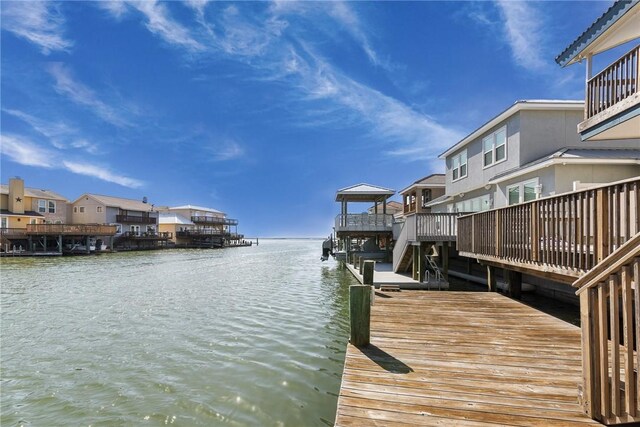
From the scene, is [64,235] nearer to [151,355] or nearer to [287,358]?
[151,355]

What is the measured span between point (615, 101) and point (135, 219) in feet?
204

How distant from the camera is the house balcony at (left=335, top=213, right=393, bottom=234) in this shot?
21953 millimetres

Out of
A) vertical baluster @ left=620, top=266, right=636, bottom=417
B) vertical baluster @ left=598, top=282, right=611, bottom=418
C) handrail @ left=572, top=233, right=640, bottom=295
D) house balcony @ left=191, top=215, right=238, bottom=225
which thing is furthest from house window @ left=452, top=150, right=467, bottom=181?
house balcony @ left=191, top=215, right=238, bottom=225

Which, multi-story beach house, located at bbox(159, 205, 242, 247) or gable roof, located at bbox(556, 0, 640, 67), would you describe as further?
multi-story beach house, located at bbox(159, 205, 242, 247)

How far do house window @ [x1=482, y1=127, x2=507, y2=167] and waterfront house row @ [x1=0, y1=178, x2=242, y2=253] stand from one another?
4675 cm

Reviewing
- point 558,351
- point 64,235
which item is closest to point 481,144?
point 558,351

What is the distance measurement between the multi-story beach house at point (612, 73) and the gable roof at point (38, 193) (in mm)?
59111

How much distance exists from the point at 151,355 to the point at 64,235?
1720 inches

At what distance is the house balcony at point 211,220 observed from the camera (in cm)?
7147

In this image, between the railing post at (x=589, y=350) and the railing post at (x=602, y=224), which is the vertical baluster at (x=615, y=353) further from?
the railing post at (x=602, y=224)

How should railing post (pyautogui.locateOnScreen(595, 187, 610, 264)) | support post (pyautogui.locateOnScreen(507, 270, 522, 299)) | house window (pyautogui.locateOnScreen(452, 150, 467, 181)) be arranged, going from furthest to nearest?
house window (pyautogui.locateOnScreen(452, 150, 467, 181))
support post (pyautogui.locateOnScreen(507, 270, 522, 299))
railing post (pyautogui.locateOnScreen(595, 187, 610, 264))

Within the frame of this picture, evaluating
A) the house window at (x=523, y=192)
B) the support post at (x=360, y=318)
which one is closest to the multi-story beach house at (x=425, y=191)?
the house window at (x=523, y=192)

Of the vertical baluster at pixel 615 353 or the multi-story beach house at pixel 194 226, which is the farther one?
the multi-story beach house at pixel 194 226

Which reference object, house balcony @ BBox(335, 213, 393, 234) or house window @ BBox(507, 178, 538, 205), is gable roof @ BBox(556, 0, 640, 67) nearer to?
house window @ BBox(507, 178, 538, 205)
